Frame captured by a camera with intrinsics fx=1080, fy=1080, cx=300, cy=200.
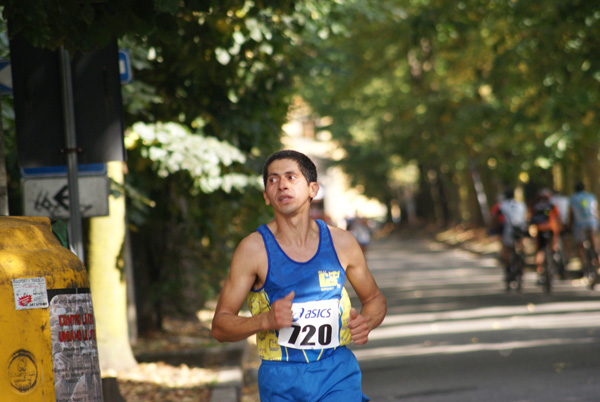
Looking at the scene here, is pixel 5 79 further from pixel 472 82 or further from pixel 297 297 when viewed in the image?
pixel 472 82

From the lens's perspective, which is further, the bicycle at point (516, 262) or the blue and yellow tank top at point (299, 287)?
the bicycle at point (516, 262)

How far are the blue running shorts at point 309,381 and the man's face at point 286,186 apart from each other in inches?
25.1

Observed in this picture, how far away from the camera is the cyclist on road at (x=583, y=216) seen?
18.8m

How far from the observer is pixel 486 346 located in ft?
39.9

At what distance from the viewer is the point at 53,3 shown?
595 cm

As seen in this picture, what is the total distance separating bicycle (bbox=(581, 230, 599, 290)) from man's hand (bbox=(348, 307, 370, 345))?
15245mm

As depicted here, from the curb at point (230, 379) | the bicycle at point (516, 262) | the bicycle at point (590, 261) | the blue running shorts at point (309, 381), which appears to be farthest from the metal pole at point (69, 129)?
the bicycle at point (590, 261)

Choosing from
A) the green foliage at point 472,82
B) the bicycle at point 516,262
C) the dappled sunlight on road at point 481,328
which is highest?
the green foliage at point 472,82

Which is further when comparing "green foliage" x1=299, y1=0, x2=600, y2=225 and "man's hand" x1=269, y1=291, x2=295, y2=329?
"green foliage" x1=299, y1=0, x2=600, y2=225

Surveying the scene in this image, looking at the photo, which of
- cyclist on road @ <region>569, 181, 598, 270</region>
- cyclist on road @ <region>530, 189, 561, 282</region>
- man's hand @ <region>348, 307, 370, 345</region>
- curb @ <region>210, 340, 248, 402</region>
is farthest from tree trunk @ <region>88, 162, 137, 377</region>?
cyclist on road @ <region>569, 181, 598, 270</region>

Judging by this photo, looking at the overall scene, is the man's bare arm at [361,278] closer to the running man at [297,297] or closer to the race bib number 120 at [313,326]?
the running man at [297,297]

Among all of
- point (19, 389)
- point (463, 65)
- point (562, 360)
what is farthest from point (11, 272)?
point (463, 65)

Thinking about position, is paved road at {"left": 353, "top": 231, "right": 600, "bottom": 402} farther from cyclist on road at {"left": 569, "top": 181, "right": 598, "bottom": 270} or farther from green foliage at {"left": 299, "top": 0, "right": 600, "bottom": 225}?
green foliage at {"left": 299, "top": 0, "right": 600, "bottom": 225}

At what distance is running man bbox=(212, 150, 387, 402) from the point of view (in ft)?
14.3
